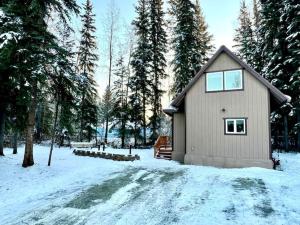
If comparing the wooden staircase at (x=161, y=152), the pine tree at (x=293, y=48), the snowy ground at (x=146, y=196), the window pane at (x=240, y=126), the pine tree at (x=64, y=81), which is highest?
the pine tree at (x=293, y=48)

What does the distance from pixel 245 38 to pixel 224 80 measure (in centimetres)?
1724

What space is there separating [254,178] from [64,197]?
7.69 meters

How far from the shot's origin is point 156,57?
2536 centimetres

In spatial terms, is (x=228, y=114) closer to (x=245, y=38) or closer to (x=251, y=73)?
(x=251, y=73)

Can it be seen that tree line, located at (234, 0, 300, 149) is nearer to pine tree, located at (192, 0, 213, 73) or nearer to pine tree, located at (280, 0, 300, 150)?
pine tree, located at (280, 0, 300, 150)

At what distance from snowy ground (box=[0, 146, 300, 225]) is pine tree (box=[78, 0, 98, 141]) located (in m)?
14.8

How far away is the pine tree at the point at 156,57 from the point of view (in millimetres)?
24891

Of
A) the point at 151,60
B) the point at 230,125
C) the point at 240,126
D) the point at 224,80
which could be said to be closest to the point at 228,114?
the point at 230,125

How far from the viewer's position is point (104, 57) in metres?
27.4

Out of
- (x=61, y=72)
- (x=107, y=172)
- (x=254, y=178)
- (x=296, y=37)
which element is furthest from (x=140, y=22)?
(x=254, y=178)

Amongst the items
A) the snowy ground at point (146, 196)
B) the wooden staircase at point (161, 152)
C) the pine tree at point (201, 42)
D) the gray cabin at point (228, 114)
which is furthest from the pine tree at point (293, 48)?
the wooden staircase at point (161, 152)

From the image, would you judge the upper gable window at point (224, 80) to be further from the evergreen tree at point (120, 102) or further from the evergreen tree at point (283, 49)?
the evergreen tree at point (120, 102)

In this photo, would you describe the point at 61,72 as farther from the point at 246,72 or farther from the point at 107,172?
the point at 246,72

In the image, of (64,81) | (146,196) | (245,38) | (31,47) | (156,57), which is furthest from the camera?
(245,38)
